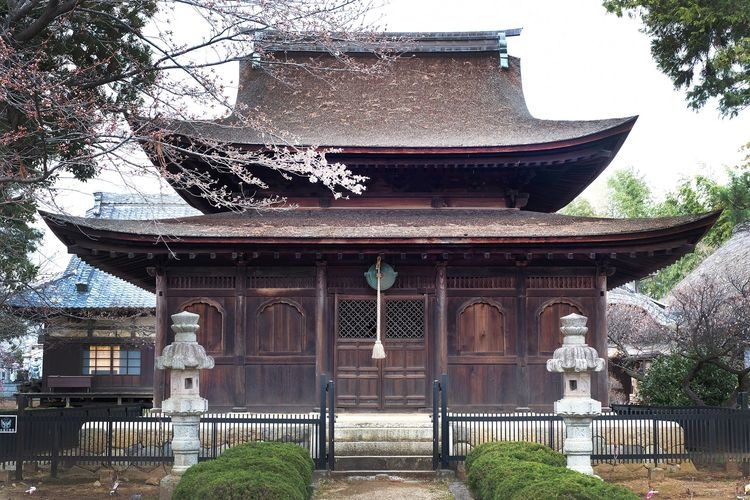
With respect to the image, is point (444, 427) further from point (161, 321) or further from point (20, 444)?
point (20, 444)

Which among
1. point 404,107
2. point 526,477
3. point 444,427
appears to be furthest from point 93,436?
point 404,107

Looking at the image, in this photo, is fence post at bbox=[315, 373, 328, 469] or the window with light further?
the window with light

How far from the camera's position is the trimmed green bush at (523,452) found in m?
11.9

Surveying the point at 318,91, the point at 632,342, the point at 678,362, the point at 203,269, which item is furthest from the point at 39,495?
the point at 632,342

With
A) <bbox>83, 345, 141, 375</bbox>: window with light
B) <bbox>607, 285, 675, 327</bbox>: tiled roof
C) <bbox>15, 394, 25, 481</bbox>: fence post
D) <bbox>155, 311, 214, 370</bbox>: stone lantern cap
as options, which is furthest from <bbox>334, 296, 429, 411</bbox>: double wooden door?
<bbox>607, 285, 675, 327</bbox>: tiled roof

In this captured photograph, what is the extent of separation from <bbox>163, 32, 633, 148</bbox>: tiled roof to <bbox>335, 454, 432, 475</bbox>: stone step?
6665mm

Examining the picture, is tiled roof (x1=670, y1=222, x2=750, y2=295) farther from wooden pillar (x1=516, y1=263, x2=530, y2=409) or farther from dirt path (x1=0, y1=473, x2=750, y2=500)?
dirt path (x1=0, y1=473, x2=750, y2=500)

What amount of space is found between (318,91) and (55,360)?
17.8 m

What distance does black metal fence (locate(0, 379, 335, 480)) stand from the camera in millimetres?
14344

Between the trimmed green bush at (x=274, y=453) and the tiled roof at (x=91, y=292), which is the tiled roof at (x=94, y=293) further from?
the trimmed green bush at (x=274, y=453)

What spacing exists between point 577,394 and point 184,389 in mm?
5846

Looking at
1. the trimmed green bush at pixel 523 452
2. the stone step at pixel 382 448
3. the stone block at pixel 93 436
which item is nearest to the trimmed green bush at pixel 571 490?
the trimmed green bush at pixel 523 452

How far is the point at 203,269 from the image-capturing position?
1772 cm

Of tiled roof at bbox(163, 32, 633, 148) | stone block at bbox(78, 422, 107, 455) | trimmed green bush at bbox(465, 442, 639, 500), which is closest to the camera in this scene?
trimmed green bush at bbox(465, 442, 639, 500)
